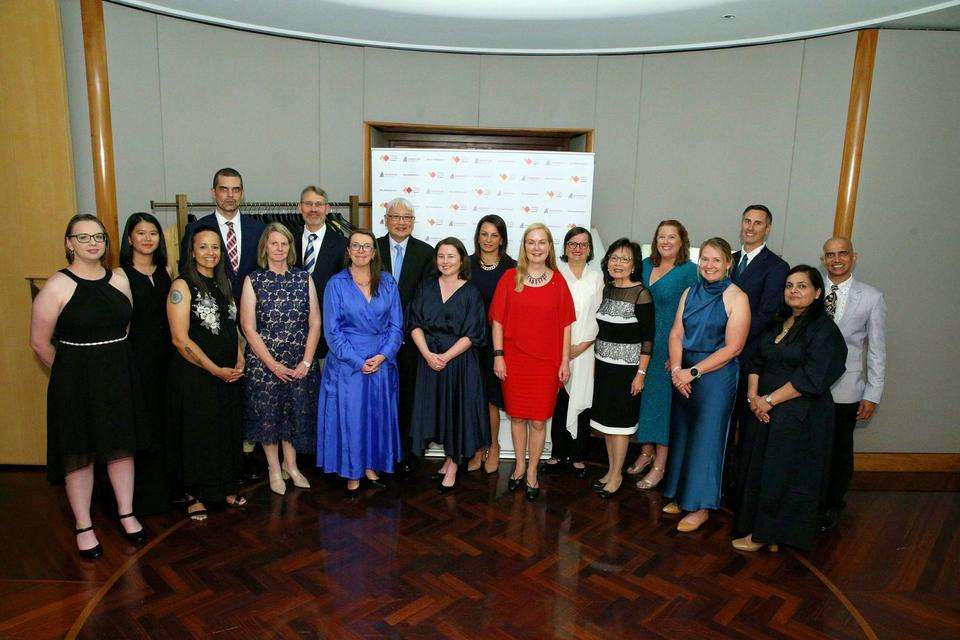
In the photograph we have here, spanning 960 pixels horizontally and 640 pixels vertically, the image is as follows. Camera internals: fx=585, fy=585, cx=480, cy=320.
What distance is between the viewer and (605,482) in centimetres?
386

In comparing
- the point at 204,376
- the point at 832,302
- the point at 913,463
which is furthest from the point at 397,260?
the point at 913,463

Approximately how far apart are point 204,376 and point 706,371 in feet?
9.11

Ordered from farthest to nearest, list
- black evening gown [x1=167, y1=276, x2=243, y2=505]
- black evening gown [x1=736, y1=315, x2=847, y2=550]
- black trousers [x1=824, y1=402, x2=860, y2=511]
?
black trousers [x1=824, y1=402, x2=860, y2=511] → black evening gown [x1=167, y1=276, x2=243, y2=505] → black evening gown [x1=736, y1=315, x2=847, y2=550]

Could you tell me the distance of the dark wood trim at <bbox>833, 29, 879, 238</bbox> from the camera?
4.26 metres

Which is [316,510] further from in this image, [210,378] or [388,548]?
[210,378]

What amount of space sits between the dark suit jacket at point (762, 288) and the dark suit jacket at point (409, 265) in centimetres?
203

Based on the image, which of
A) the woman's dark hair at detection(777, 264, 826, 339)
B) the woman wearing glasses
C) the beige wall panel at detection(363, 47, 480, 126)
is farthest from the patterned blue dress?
the woman's dark hair at detection(777, 264, 826, 339)

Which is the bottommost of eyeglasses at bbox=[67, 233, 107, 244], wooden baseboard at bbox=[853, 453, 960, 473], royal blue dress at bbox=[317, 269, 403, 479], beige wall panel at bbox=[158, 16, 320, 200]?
wooden baseboard at bbox=[853, 453, 960, 473]

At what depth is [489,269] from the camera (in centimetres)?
383

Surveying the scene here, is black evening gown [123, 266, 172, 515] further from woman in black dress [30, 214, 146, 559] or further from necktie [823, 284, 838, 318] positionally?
necktie [823, 284, 838, 318]

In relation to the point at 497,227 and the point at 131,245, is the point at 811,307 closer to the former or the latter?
the point at 497,227

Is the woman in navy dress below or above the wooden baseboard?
above

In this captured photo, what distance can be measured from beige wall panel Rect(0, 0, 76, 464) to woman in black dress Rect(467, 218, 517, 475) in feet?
8.98

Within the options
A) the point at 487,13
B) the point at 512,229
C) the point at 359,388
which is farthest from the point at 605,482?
the point at 487,13
